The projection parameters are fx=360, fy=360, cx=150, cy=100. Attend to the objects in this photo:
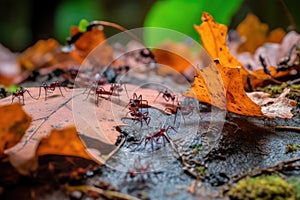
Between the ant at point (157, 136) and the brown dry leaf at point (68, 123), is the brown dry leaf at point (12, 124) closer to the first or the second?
the brown dry leaf at point (68, 123)

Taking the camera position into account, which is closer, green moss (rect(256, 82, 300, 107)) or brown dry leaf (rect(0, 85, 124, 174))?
brown dry leaf (rect(0, 85, 124, 174))

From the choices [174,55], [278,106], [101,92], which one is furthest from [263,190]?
[174,55]

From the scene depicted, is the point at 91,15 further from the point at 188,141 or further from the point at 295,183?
the point at 295,183

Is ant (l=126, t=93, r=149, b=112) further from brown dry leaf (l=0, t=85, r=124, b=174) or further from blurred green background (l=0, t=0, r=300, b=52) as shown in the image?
blurred green background (l=0, t=0, r=300, b=52)

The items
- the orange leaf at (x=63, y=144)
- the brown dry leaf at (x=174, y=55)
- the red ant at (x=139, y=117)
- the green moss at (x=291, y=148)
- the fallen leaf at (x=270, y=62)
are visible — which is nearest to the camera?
the orange leaf at (x=63, y=144)

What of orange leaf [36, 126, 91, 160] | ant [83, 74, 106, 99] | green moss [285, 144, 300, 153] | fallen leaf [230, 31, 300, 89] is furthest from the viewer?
fallen leaf [230, 31, 300, 89]

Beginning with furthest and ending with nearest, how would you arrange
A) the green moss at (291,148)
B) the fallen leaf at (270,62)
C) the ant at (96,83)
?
the fallen leaf at (270,62), the ant at (96,83), the green moss at (291,148)

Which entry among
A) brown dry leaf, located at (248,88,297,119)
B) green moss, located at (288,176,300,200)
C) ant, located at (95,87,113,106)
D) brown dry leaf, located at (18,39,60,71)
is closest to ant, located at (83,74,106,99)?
ant, located at (95,87,113,106)

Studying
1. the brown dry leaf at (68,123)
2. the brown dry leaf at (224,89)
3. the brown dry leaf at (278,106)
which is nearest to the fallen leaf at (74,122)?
the brown dry leaf at (68,123)
